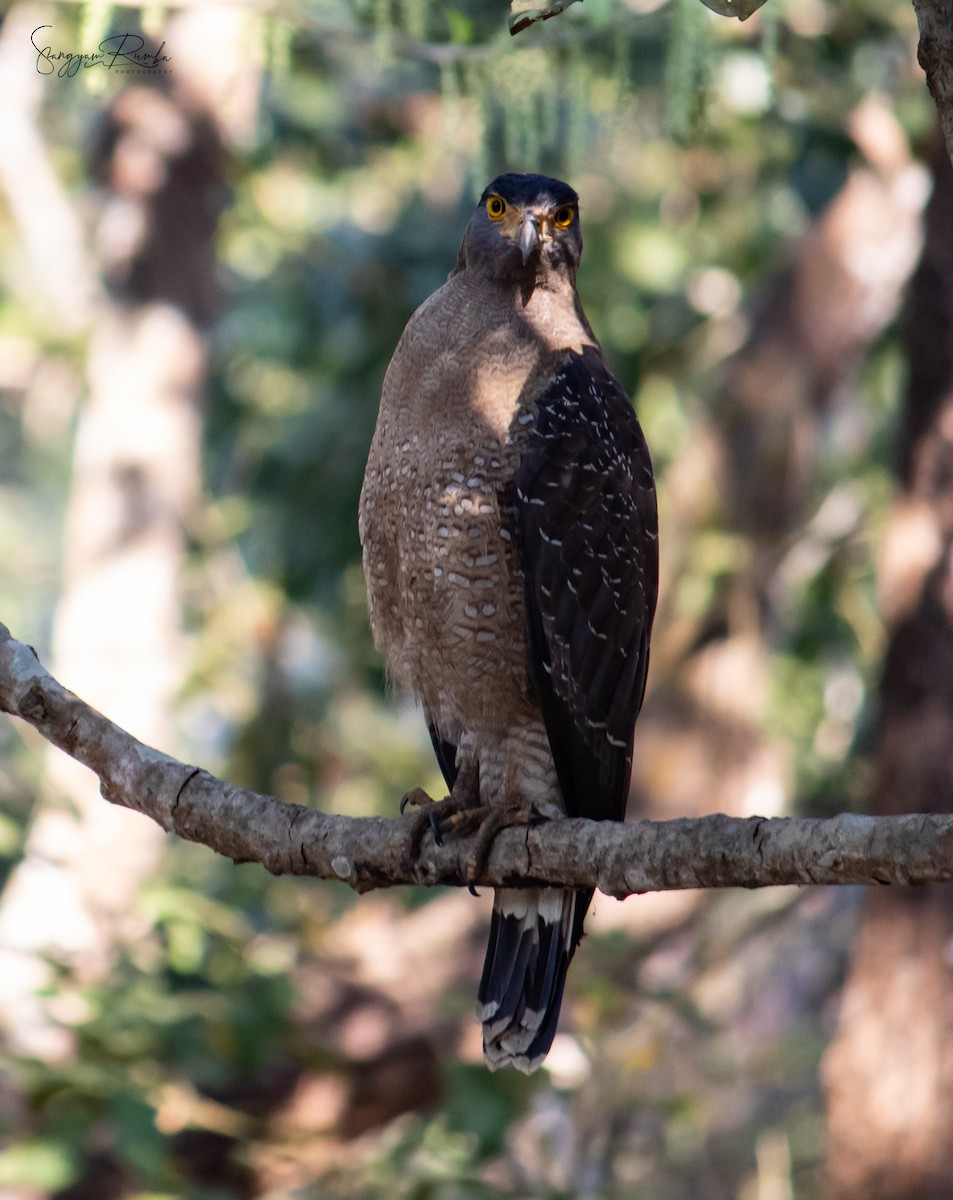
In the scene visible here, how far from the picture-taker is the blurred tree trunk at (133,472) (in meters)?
6.59

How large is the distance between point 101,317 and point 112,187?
29.9 inches

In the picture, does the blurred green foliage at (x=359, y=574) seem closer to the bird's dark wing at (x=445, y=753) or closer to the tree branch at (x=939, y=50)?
the bird's dark wing at (x=445, y=753)

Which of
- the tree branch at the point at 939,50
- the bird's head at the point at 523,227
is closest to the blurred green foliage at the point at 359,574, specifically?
the bird's head at the point at 523,227

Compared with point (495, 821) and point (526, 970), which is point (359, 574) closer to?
point (526, 970)

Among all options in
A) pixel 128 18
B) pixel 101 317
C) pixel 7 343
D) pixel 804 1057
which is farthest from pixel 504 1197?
pixel 7 343

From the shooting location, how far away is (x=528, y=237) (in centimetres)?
438

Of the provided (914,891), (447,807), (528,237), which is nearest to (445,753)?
(447,807)

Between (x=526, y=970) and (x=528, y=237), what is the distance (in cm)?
210

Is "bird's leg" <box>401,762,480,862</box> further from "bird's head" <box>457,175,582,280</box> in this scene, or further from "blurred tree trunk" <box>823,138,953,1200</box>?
"blurred tree trunk" <box>823,138,953,1200</box>

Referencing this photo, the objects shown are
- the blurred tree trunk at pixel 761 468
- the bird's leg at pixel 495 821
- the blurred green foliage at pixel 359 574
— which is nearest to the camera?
the bird's leg at pixel 495 821

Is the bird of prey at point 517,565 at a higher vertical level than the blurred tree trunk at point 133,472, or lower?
lower

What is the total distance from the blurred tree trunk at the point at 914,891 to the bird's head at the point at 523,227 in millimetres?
1889

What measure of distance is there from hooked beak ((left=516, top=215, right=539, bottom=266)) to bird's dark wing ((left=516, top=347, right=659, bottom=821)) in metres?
0.33

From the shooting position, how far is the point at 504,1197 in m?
4.95
